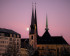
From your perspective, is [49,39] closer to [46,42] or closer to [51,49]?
[46,42]

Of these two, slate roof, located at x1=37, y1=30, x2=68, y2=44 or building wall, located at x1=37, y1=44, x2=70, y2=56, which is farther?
slate roof, located at x1=37, y1=30, x2=68, y2=44

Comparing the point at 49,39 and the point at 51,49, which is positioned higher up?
the point at 49,39

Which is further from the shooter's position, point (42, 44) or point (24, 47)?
point (42, 44)

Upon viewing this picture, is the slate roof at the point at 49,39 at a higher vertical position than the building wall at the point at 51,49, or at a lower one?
higher

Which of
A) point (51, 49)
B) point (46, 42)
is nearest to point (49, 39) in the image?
point (46, 42)

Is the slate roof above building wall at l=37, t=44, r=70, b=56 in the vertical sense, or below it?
above

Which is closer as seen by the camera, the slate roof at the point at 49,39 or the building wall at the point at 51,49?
the building wall at the point at 51,49

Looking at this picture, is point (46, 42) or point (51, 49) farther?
point (46, 42)

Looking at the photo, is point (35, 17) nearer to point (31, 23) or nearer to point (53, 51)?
point (31, 23)

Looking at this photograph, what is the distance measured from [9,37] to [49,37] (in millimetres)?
34434

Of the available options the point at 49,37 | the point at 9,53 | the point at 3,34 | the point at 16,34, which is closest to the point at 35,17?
the point at 49,37

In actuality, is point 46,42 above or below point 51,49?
above

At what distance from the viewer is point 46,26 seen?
13325cm

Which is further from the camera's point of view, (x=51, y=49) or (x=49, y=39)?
(x=49, y=39)
